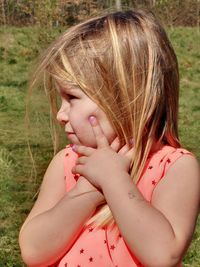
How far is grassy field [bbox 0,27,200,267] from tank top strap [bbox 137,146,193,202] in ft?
1.26

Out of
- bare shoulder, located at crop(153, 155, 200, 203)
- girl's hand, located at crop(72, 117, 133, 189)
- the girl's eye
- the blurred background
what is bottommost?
the blurred background

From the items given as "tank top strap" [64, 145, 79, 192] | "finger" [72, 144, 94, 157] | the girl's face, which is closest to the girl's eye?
the girl's face

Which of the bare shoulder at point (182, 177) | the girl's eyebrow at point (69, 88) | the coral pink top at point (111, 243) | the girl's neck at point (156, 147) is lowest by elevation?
the coral pink top at point (111, 243)

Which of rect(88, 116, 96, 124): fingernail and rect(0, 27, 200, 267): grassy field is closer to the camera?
rect(88, 116, 96, 124): fingernail

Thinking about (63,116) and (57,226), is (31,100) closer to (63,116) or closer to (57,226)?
(63,116)

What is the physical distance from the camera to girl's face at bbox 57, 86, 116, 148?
5.37 ft

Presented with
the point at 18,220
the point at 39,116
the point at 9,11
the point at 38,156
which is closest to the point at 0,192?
the point at 18,220

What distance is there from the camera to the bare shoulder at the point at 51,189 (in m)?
1.78

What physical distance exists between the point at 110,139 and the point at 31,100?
1.18 feet

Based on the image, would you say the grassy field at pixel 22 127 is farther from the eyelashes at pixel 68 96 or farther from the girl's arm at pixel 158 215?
the girl's arm at pixel 158 215

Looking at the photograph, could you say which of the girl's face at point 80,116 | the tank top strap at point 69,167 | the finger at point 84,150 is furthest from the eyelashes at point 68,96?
the tank top strap at point 69,167

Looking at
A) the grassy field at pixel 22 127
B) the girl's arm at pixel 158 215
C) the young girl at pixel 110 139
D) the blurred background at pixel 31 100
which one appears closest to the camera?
the girl's arm at pixel 158 215

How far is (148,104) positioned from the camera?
166 cm

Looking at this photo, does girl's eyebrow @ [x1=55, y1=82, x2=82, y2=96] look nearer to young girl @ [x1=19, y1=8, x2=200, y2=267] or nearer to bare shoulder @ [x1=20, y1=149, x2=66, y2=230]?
young girl @ [x1=19, y1=8, x2=200, y2=267]
